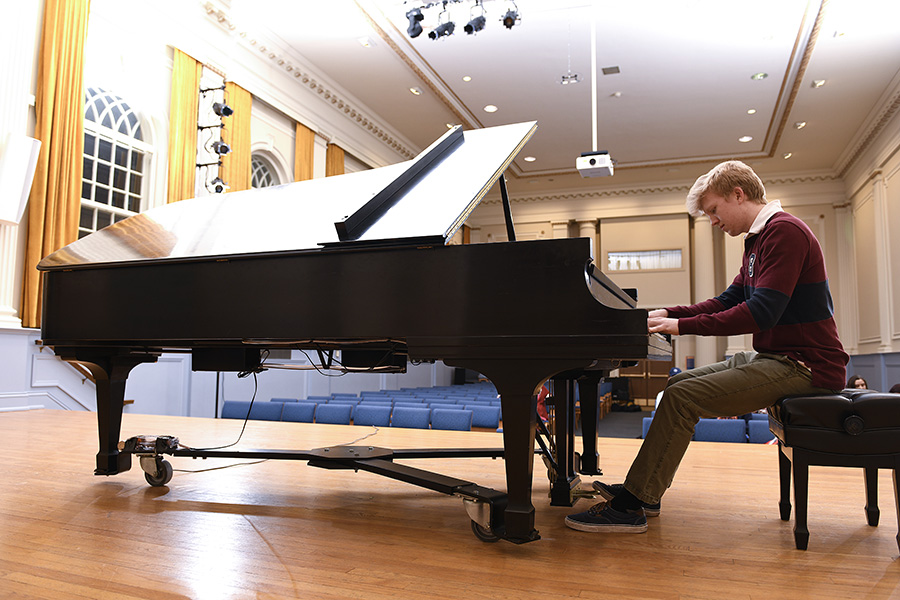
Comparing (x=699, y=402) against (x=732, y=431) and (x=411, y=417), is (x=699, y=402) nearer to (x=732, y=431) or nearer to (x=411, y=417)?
(x=732, y=431)

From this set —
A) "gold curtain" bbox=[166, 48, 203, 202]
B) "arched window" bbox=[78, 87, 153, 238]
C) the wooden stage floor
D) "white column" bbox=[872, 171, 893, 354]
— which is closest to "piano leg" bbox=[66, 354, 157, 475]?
the wooden stage floor

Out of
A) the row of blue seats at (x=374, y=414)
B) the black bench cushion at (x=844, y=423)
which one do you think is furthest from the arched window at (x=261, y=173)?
the black bench cushion at (x=844, y=423)

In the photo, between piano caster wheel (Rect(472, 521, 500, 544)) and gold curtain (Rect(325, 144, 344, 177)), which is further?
gold curtain (Rect(325, 144, 344, 177))

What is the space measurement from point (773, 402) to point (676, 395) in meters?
0.32

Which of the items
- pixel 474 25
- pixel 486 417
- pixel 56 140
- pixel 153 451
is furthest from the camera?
pixel 474 25

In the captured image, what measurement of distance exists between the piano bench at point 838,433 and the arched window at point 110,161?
7.16 metres

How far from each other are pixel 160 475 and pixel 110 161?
575 cm

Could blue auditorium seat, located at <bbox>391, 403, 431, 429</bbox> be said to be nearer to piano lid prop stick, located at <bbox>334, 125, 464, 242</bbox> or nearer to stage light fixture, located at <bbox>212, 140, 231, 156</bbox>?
piano lid prop stick, located at <bbox>334, 125, 464, 242</bbox>

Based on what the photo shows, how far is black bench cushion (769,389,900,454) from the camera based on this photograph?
1788 mm

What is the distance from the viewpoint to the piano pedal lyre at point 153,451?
2.70 metres

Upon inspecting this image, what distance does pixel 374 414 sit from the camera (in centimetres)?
557

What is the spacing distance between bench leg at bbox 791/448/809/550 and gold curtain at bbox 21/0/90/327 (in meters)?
6.64

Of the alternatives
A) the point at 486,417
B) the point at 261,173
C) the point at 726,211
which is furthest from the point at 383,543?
the point at 261,173

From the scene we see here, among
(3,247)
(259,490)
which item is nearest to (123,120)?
(3,247)
